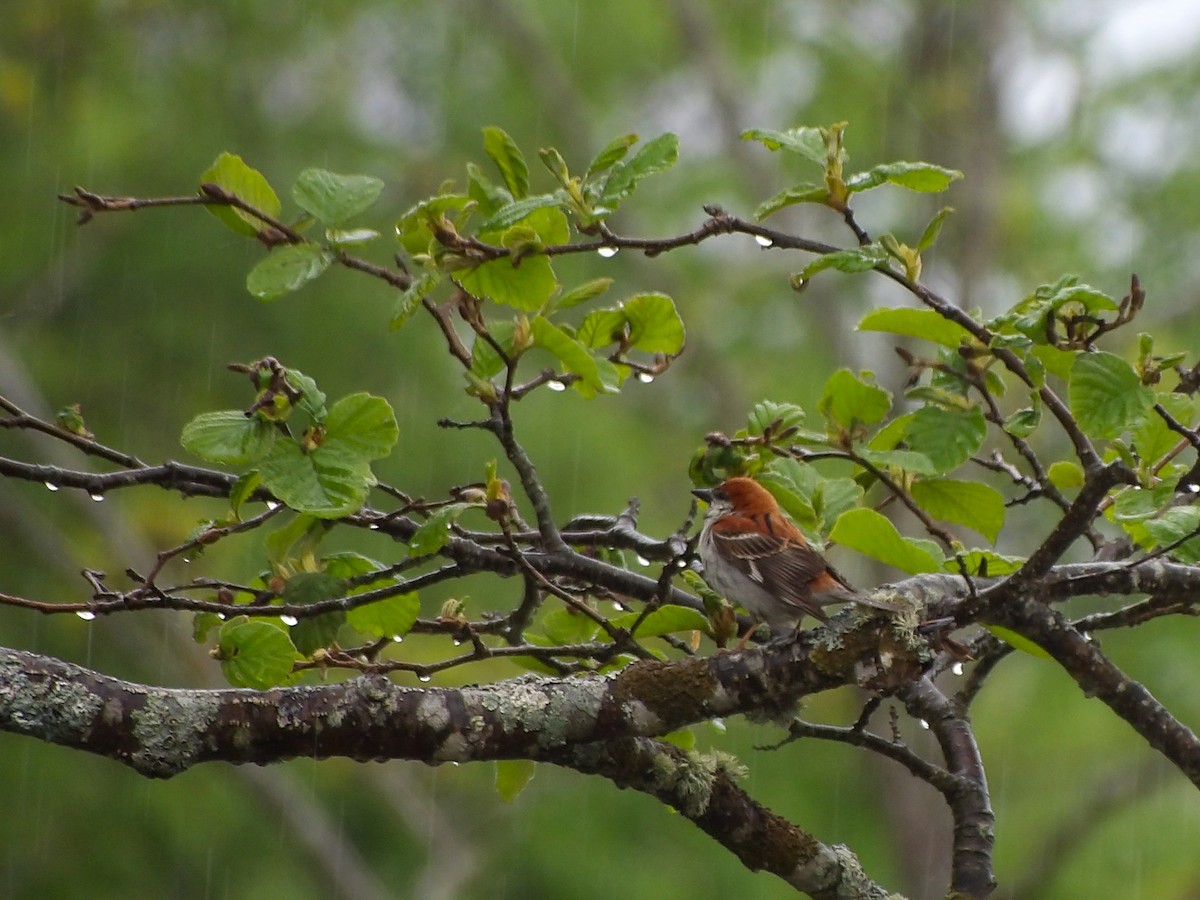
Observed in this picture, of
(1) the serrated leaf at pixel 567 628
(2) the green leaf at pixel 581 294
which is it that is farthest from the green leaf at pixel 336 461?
(1) the serrated leaf at pixel 567 628

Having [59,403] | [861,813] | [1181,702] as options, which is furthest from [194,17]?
[1181,702]

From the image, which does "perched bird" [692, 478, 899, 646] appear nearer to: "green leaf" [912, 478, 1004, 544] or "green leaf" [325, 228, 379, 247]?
"green leaf" [912, 478, 1004, 544]

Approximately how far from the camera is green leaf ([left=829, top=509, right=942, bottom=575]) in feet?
7.40

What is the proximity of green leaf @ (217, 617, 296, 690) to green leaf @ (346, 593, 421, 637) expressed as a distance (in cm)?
25

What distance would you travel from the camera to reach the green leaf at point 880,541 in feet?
7.40

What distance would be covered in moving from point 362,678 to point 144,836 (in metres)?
10.6

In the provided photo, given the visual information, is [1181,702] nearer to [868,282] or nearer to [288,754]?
[868,282]

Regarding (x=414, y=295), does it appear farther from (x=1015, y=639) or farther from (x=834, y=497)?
(x=1015, y=639)

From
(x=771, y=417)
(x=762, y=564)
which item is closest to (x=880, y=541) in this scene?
(x=771, y=417)

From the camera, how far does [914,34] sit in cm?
1333

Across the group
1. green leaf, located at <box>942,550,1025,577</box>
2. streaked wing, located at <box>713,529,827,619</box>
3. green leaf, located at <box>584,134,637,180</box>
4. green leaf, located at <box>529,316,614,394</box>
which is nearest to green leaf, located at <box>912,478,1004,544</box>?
green leaf, located at <box>942,550,1025,577</box>

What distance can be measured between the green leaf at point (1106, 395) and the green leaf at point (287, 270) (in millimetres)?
1350

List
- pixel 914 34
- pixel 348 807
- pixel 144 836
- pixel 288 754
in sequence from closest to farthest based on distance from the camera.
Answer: pixel 288 754, pixel 144 836, pixel 348 807, pixel 914 34

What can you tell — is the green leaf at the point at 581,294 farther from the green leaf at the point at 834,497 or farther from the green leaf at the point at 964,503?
the green leaf at the point at 964,503
